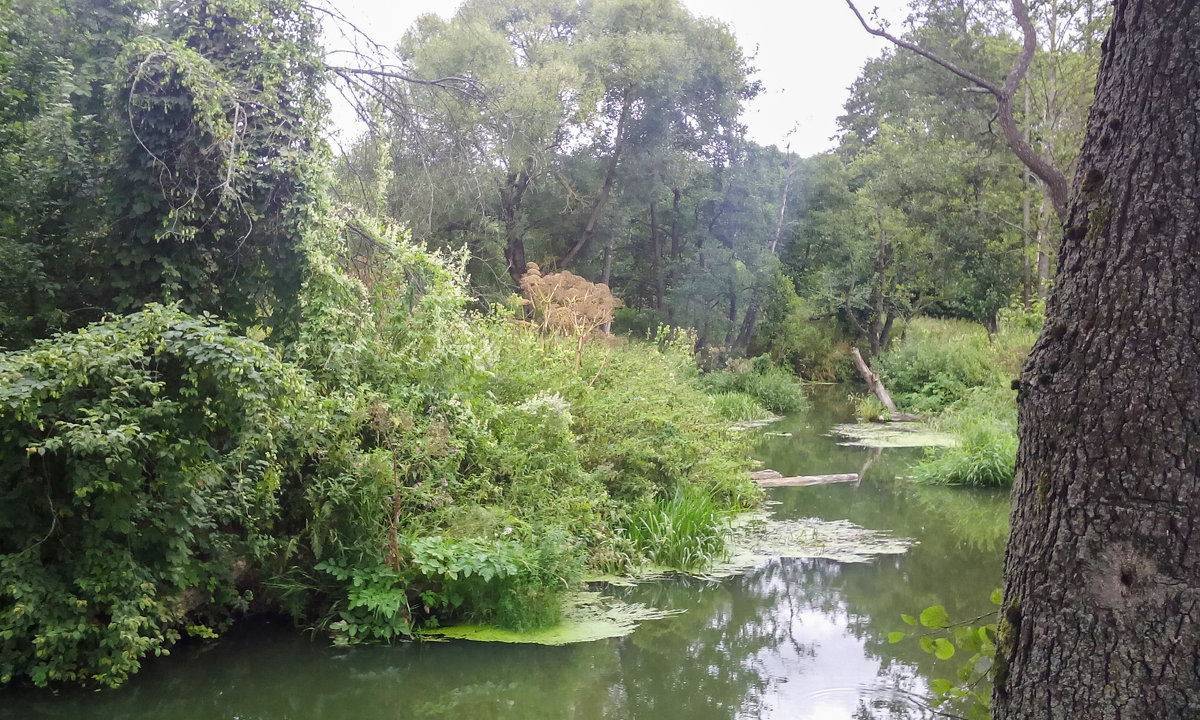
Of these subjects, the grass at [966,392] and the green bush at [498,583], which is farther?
the grass at [966,392]

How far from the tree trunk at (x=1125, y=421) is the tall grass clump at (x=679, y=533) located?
15.9 ft

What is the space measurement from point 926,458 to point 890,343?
45.7 ft

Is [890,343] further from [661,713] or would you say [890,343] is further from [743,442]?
[661,713]

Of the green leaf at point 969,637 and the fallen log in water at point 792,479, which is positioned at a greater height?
the green leaf at point 969,637

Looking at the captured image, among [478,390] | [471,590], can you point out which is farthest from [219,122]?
[471,590]

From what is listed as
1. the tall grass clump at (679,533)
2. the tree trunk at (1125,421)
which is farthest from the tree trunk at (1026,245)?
the tree trunk at (1125,421)

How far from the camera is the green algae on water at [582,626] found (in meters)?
5.43

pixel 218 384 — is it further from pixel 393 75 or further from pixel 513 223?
pixel 513 223

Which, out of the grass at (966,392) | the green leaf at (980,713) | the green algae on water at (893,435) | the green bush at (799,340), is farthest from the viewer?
the green bush at (799,340)

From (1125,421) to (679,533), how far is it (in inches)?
211

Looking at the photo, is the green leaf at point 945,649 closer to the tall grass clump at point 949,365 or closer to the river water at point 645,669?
the river water at point 645,669

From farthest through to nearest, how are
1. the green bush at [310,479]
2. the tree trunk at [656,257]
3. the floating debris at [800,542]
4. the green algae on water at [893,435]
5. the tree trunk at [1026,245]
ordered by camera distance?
the tree trunk at [656,257], the tree trunk at [1026,245], the green algae on water at [893,435], the floating debris at [800,542], the green bush at [310,479]

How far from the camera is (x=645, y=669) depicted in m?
5.16

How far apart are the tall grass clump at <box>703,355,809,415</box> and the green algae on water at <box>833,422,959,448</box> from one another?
240 cm
